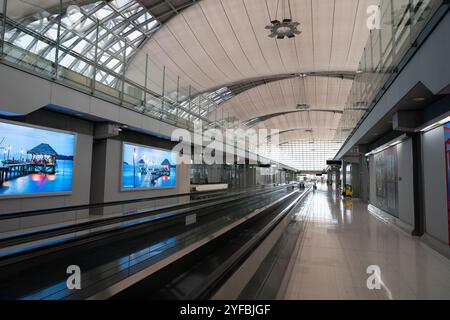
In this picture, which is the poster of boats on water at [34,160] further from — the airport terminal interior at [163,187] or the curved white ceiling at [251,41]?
the curved white ceiling at [251,41]

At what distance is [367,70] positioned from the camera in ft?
38.5

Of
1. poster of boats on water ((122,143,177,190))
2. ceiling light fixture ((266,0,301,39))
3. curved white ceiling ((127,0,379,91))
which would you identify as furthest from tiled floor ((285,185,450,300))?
curved white ceiling ((127,0,379,91))

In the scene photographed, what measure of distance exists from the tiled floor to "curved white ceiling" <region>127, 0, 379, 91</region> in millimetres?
19666

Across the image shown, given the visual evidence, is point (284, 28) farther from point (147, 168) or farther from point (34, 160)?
point (34, 160)

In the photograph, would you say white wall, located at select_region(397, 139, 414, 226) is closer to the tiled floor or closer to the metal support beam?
the metal support beam

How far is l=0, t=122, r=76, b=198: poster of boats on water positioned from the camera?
24.3ft

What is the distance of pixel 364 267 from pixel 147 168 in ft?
35.1

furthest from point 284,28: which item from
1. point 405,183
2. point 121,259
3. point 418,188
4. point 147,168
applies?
point 121,259

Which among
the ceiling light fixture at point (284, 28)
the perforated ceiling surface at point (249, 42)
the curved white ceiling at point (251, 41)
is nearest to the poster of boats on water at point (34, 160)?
the perforated ceiling surface at point (249, 42)

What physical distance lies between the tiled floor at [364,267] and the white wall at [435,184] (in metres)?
0.55

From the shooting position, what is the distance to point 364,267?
16.6 feet

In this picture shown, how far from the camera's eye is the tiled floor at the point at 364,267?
3936 mm
